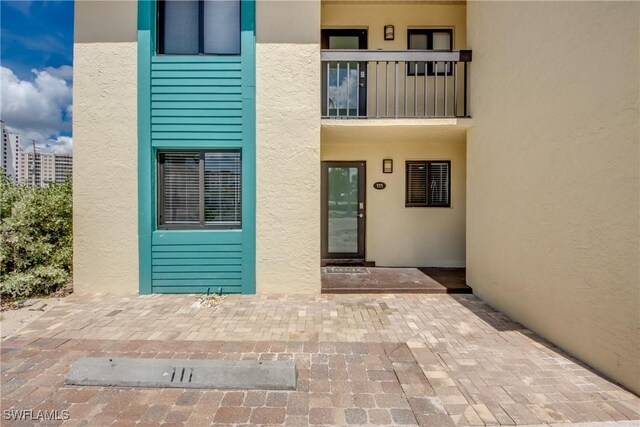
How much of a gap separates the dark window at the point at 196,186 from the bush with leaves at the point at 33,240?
1896mm

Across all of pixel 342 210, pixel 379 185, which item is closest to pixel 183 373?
pixel 342 210

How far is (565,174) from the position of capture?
307cm

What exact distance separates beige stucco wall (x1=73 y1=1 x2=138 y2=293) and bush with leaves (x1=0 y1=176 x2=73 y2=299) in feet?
1.64

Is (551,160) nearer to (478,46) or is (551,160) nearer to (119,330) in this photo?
(478,46)

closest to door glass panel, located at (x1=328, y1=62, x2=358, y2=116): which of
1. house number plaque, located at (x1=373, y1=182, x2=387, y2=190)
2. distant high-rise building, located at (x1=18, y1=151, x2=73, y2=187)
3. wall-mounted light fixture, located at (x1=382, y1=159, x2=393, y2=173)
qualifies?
wall-mounted light fixture, located at (x1=382, y1=159, x2=393, y2=173)

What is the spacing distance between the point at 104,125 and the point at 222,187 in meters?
2.14

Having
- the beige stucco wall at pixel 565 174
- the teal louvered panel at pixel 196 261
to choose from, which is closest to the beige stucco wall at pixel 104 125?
the teal louvered panel at pixel 196 261

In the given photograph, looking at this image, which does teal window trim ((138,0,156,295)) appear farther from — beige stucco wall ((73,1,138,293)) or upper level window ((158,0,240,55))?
upper level window ((158,0,240,55))

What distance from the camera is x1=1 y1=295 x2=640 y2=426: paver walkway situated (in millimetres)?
2234

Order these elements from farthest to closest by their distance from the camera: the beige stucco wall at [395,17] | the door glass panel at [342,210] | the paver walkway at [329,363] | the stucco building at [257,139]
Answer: the door glass panel at [342,210] → the beige stucco wall at [395,17] → the stucco building at [257,139] → the paver walkway at [329,363]

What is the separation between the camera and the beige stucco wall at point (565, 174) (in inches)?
98.1

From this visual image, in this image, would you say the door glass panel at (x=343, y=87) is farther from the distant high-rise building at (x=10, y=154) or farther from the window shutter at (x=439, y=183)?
the distant high-rise building at (x=10, y=154)

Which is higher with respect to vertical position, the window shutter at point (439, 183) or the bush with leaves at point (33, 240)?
the window shutter at point (439, 183)

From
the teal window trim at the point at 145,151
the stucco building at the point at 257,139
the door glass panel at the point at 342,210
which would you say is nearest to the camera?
the stucco building at the point at 257,139
